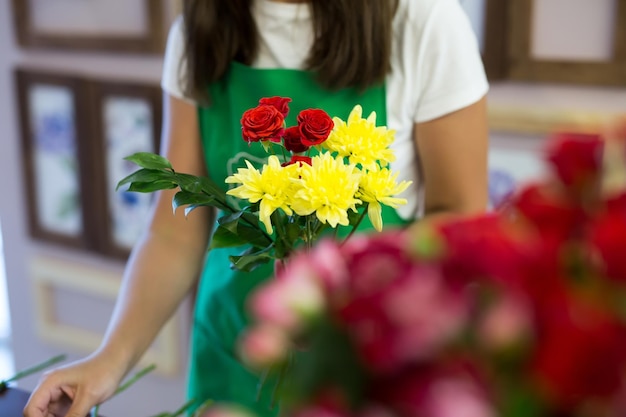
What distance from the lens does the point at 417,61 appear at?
1.05m

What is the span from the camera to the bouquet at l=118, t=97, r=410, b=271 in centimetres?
59

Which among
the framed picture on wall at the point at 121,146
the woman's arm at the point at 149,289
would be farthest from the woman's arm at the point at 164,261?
the framed picture on wall at the point at 121,146

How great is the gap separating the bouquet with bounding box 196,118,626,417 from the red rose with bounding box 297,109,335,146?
32 centimetres

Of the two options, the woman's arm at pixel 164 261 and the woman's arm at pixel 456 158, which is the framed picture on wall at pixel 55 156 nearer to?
the woman's arm at pixel 164 261

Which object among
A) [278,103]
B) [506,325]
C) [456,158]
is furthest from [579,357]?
[456,158]

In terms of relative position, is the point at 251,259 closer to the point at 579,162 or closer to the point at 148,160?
the point at 148,160

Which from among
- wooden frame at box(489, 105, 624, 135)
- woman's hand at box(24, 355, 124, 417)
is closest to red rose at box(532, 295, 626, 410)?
woman's hand at box(24, 355, 124, 417)

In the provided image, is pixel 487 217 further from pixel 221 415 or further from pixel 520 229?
pixel 221 415

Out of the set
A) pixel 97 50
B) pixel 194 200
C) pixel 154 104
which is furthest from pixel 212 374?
pixel 97 50

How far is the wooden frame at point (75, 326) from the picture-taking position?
2.07m

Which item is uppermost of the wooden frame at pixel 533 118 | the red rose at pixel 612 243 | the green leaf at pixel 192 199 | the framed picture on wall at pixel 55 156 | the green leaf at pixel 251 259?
the red rose at pixel 612 243

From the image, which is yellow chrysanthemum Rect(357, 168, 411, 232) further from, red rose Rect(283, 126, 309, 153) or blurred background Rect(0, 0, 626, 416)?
blurred background Rect(0, 0, 626, 416)

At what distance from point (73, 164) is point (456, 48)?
1.43 meters

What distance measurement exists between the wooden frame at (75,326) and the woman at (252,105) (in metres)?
0.84
